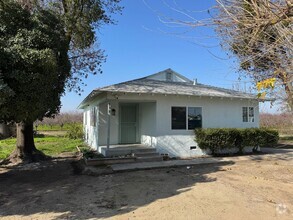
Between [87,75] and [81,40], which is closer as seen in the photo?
[81,40]

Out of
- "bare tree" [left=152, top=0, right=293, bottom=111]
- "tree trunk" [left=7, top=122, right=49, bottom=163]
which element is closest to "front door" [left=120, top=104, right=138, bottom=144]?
"tree trunk" [left=7, top=122, right=49, bottom=163]

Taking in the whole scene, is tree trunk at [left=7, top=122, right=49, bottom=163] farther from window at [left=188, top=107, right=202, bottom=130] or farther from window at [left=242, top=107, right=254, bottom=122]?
window at [left=242, top=107, right=254, bottom=122]

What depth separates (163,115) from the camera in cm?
1341

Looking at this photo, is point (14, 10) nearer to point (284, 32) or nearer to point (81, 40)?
point (81, 40)

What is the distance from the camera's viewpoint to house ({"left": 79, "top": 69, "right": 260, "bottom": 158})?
13.2 metres

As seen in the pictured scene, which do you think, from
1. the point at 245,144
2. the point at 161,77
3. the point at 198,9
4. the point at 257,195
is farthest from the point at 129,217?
the point at 161,77

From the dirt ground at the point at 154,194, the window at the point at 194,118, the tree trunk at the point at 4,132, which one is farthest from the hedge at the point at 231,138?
the tree trunk at the point at 4,132

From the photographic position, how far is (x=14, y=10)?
385 inches

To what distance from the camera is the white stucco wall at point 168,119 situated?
43.4ft

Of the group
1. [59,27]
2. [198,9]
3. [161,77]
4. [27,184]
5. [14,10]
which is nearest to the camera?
[198,9]

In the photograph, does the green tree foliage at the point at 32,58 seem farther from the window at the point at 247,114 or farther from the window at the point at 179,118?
the window at the point at 247,114

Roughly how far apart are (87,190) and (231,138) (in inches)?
316

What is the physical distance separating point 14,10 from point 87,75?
6.10m

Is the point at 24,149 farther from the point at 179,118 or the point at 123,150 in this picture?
the point at 179,118
